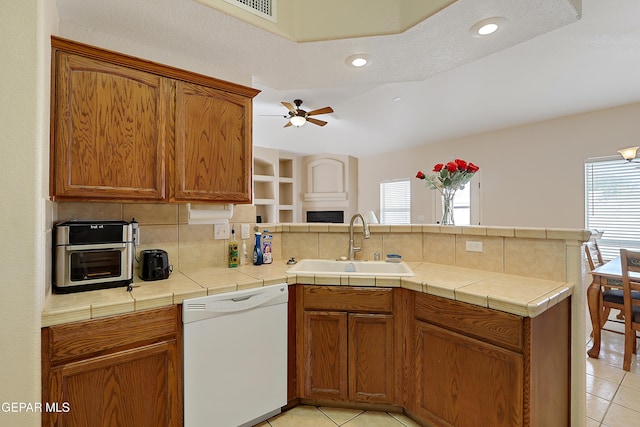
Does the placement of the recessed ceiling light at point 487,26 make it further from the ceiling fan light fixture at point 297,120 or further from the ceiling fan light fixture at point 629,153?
the ceiling fan light fixture at point 629,153

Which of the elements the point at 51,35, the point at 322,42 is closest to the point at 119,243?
the point at 51,35

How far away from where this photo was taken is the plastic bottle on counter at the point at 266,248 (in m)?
2.18

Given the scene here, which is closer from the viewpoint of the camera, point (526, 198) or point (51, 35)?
point (51, 35)

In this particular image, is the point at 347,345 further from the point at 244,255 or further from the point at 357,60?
the point at 357,60

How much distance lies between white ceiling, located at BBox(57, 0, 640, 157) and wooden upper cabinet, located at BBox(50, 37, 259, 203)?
253 mm

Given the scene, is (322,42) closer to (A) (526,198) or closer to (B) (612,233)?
(A) (526,198)

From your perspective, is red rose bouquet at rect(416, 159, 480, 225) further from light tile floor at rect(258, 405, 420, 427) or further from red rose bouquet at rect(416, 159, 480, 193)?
light tile floor at rect(258, 405, 420, 427)

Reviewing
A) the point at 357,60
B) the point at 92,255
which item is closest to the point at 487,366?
the point at 357,60

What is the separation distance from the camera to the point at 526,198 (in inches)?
159

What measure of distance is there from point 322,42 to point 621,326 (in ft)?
13.5

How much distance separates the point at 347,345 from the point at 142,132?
5.48 ft

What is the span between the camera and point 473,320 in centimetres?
139

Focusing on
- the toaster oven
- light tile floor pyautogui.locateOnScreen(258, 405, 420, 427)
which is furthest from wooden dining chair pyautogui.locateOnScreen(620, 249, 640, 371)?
the toaster oven

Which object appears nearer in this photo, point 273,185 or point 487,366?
point 487,366
